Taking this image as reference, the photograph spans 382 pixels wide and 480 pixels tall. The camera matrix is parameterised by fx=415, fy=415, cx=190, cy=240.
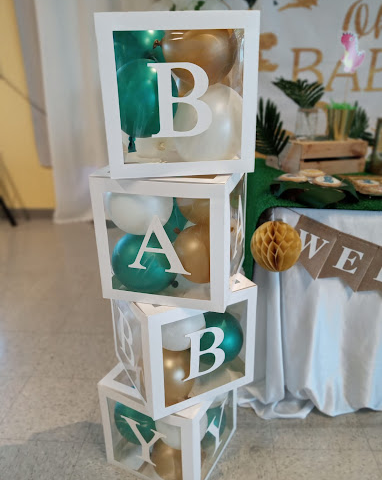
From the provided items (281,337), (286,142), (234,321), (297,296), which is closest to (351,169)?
(286,142)

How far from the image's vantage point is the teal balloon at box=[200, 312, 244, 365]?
104cm

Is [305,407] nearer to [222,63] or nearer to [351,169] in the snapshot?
[351,169]

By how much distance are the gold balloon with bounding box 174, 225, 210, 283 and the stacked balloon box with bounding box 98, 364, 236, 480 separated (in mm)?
397

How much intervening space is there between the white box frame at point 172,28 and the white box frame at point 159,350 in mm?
316

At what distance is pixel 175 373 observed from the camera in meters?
1.04

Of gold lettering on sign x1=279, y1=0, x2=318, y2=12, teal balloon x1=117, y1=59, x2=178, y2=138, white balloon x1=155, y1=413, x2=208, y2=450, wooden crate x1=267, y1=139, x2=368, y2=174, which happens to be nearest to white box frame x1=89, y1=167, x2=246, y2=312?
teal balloon x1=117, y1=59, x2=178, y2=138

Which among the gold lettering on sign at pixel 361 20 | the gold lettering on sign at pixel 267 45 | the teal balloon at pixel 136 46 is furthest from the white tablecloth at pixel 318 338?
the gold lettering on sign at pixel 361 20

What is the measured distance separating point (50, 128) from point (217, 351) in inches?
100

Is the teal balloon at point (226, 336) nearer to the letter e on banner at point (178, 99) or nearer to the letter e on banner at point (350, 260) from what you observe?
the letter e on banner at point (350, 260)

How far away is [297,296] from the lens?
1278 millimetres

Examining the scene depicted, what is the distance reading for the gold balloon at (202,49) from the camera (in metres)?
0.79

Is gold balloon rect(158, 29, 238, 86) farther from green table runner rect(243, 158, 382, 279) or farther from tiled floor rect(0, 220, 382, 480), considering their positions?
tiled floor rect(0, 220, 382, 480)

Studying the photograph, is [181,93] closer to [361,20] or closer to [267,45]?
[267,45]

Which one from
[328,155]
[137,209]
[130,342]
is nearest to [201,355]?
[130,342]
